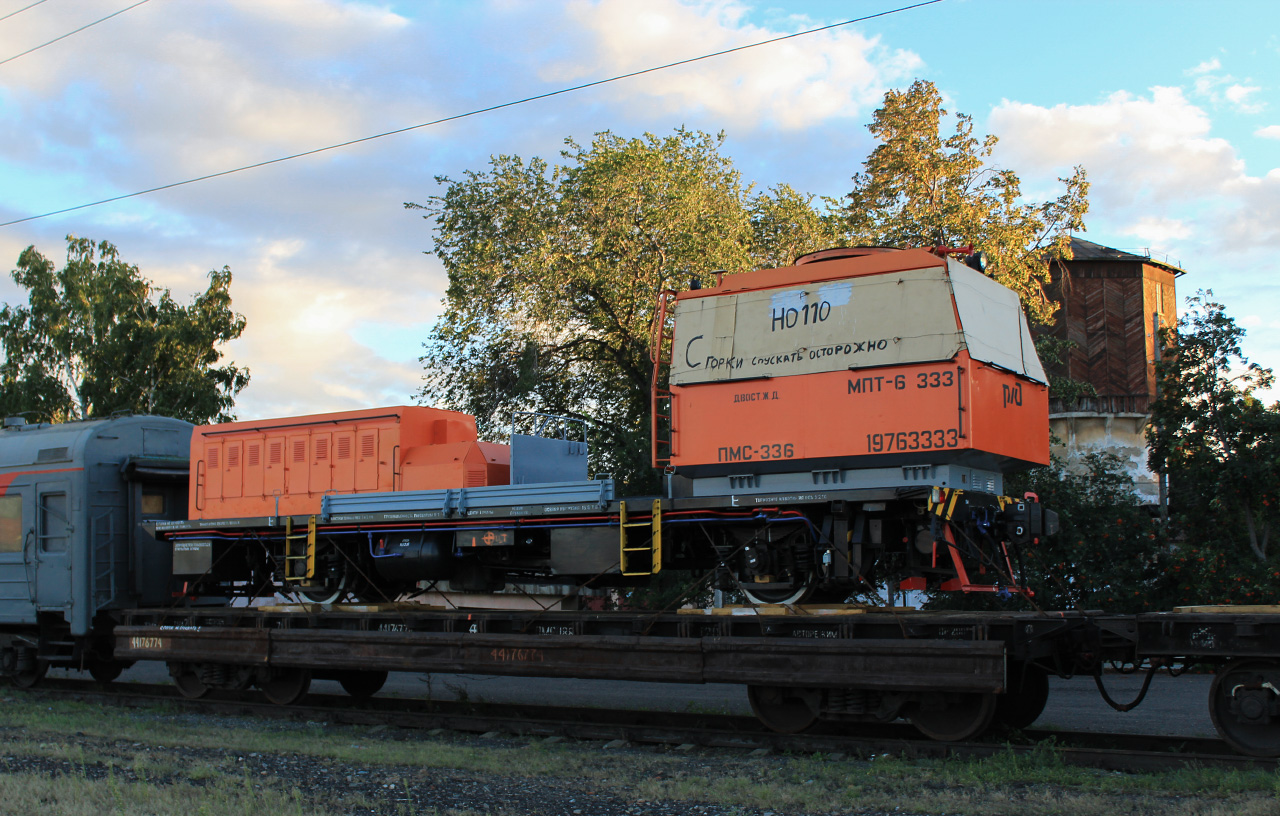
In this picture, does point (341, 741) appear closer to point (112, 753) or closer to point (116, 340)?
point (112, 753)

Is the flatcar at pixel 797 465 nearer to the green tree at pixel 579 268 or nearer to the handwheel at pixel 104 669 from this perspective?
the handwheel at pixel 104 669

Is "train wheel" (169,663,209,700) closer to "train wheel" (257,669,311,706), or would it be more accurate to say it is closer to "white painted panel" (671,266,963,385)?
"train wheel" (257,669,311,706)

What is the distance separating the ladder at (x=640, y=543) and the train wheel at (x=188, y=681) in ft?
21.3

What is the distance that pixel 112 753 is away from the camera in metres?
9.73

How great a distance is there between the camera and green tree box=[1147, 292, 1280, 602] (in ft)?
60.8

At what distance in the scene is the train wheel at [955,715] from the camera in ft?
29.3

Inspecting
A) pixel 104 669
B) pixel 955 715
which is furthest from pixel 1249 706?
pixel 104 669

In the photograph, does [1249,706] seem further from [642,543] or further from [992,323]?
[642,543]

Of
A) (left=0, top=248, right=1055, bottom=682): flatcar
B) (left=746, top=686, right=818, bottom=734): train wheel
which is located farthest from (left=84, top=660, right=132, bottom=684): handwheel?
(left=746, top=686, right=818, bottom=734): train wheel

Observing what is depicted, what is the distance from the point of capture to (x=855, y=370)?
9.82 m

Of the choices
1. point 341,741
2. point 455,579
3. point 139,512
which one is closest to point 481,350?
point 139,512

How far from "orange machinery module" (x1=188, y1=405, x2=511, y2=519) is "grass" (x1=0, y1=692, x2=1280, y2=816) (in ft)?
10.4

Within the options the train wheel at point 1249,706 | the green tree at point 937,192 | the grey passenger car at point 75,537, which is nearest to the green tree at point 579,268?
the green tree at point 937,192

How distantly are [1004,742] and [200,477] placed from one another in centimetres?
1086
